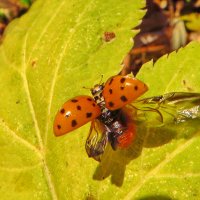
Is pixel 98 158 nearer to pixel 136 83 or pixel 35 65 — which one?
pixel 136 83

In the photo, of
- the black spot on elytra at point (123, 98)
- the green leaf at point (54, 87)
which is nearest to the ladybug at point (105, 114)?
the black spot on elytra at point (123, 98)

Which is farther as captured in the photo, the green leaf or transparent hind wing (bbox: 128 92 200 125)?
the green leaf

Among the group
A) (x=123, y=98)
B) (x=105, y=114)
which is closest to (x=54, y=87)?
(x=105, y=114)

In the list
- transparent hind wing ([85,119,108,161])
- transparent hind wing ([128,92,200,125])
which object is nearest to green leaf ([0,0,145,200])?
transparent hind wing ([85,119,108,161])

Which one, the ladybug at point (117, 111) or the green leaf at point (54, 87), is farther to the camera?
the green leaf at point (54, 87)

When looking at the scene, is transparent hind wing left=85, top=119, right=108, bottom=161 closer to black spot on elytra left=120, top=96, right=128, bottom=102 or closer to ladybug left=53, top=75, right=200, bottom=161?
ladybug left=53, top=75, right=200, bottom=161

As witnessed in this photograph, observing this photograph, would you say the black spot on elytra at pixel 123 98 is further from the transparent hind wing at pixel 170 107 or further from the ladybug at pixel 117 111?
the transparent hind wing at pixel 170 107
